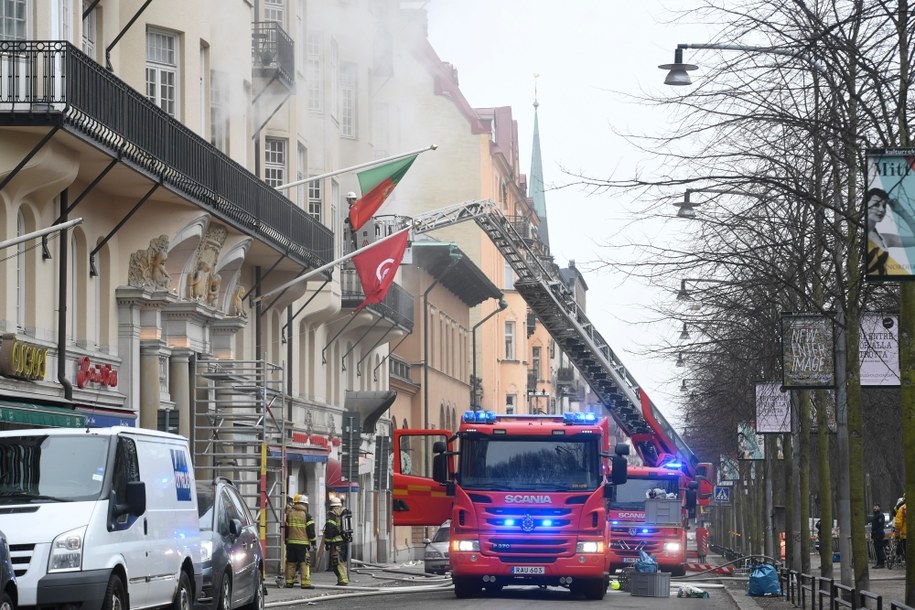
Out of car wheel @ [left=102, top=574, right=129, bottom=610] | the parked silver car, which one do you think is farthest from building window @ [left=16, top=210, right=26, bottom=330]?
the parked silver car

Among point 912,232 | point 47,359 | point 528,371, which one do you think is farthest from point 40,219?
point 528,371

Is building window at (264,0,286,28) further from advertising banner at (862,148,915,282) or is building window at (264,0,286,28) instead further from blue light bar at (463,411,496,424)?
advertising banner at (862,148,915,282)

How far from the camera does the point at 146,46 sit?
31.9m

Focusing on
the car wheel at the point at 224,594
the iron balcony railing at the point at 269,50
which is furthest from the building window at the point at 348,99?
the car wheel at the point at 224,594

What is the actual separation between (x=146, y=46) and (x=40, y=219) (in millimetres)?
6284

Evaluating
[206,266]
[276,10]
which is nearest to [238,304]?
[206,266]

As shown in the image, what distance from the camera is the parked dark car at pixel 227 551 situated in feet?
63.8

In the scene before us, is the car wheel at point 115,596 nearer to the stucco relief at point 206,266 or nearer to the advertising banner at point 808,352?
the advertising banner at point 808,352

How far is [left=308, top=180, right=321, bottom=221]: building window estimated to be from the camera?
46156mm

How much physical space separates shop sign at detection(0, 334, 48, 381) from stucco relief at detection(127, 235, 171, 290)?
16.7 feet

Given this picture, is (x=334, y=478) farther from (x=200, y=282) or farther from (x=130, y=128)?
(x=130, y=128)

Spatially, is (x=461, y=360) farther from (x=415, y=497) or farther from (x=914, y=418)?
(x=914, y=418)

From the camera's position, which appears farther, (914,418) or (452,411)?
(452,411)

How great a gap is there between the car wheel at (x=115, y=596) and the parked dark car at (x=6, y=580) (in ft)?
3.92
